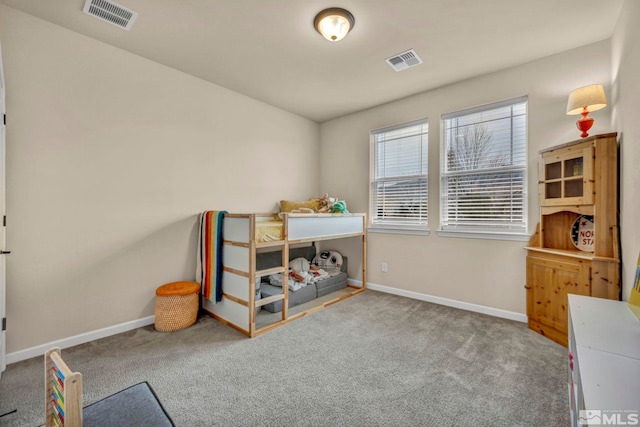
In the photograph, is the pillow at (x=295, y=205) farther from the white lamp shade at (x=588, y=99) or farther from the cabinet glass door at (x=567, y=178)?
the white lamp shade at (x=588, y=99)

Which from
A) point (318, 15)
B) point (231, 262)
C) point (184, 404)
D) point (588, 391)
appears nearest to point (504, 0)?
Answer: point (318, 15)

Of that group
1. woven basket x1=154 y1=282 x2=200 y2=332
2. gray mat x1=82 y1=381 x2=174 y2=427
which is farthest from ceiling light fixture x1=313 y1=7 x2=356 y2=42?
woven basket x1=154 y1=282 x2=200 y2=332

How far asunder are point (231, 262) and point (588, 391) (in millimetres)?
2507

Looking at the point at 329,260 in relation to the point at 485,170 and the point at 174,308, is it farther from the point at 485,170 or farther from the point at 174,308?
the point at 485,170

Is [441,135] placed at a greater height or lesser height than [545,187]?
greater

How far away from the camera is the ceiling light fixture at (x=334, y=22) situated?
2.02 m

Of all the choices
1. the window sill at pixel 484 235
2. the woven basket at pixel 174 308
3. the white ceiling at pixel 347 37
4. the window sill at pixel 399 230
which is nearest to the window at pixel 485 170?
the window sill at pixel 484 235

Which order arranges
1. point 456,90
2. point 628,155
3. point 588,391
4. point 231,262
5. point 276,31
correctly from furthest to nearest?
point 456,90 < point 231,262 < point 276,31 < point 628,155 < point 588,391

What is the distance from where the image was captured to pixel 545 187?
2.52 metres

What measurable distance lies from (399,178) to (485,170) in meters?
1.02

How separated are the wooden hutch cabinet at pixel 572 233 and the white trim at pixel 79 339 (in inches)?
145

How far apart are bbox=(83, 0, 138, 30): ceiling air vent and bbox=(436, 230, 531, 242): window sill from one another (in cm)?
357

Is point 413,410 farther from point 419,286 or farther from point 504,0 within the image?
point 504,0

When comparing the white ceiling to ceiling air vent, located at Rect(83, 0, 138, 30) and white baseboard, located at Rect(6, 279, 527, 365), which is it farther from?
white baseboard, located at Rect(6, 279, 527, 365)
